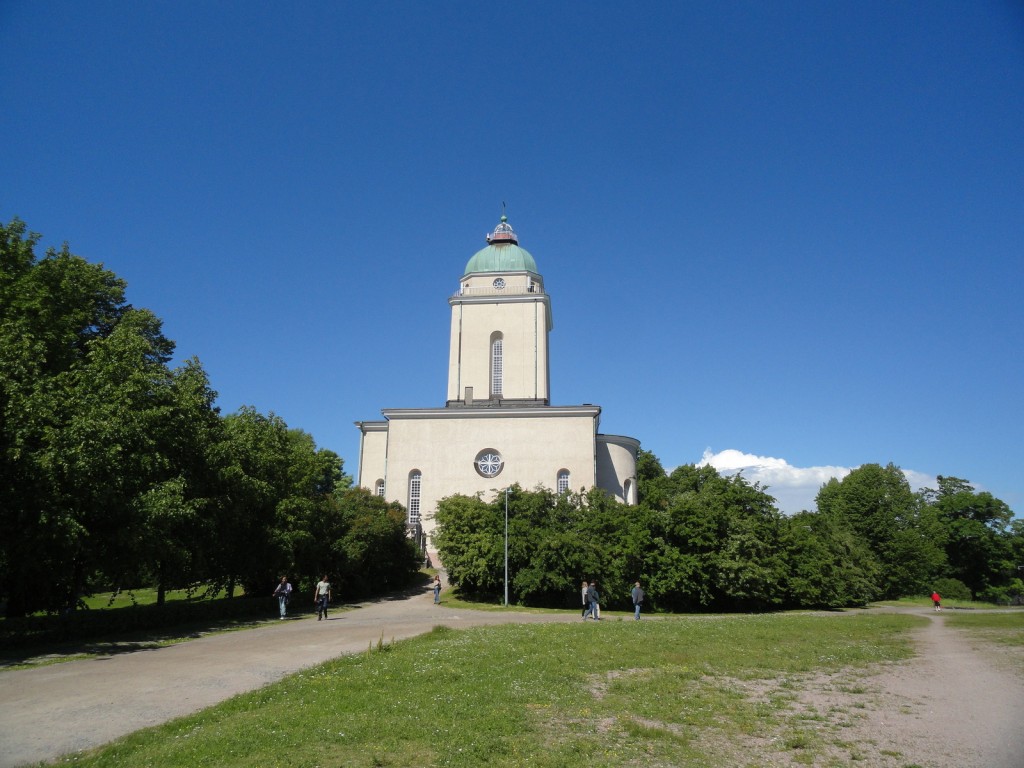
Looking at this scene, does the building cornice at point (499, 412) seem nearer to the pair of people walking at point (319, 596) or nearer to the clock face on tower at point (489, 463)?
the clock face on tower at point (489, 463)

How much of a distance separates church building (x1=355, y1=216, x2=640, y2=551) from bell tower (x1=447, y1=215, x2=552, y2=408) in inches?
3.2

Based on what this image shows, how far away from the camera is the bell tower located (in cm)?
5025

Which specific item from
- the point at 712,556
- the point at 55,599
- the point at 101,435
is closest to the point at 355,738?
the point at 101,435

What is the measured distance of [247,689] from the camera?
11.8 m

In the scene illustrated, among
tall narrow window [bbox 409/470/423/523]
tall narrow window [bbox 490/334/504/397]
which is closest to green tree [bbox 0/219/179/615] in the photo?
tall narrow window [bbox 409/470/423/523]

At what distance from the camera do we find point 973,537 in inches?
2584

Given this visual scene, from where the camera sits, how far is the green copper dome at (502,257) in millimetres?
53750

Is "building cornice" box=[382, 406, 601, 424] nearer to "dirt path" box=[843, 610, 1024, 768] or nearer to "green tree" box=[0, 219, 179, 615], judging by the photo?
"green tree" box=[0, 219, 179, 615]

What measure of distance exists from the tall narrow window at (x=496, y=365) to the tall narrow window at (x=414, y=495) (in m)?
9.04

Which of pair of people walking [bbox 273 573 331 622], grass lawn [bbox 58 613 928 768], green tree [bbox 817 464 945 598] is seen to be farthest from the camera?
green tree [bbox 817 464 945 598]

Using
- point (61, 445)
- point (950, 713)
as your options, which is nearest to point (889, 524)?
point (950, 713)

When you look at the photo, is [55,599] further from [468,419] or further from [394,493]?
[468,419]

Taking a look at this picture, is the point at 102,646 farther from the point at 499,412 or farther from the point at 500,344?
the point at 500,344

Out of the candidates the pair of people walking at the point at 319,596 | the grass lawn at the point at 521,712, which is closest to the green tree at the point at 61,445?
the pair of people walking at the point at 319,596
